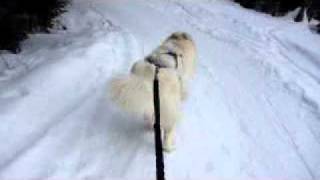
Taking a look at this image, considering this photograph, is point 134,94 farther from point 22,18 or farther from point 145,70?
point 22,18

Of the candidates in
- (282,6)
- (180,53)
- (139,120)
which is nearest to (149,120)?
(139,120)

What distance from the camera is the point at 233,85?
846 cm

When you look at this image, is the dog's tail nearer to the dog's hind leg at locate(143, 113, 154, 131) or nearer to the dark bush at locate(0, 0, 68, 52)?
the dog's hind leg at locate(143, 113, 154, 131)

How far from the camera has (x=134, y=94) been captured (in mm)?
5121

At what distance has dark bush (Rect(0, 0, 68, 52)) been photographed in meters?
8.12

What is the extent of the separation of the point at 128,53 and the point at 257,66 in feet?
8.19

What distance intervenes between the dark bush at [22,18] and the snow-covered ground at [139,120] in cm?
26

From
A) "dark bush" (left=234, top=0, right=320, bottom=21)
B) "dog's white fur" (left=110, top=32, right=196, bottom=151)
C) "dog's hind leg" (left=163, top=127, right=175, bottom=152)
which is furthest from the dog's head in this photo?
"dark bush" (left=234, top=0, right=320, bottom=21)

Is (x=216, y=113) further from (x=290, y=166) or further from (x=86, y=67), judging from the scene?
(x=86, y=67)

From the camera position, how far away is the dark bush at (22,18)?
320 inches

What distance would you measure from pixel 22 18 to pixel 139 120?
130 inches

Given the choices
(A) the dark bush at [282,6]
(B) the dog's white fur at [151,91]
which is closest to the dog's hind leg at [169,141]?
(B) the dog's white fur at [151,91]

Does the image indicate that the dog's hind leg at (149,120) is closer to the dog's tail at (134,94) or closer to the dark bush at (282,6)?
the dog's tail at (134,94)

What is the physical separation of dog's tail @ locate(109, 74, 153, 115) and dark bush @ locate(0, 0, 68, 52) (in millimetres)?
3459
